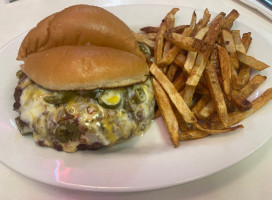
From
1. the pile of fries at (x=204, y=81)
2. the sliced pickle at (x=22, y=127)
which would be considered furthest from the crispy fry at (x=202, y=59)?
the sliced pickle at (x=22, y=127)

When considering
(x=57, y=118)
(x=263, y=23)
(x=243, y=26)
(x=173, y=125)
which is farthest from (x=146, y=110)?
(x=263, y=23)

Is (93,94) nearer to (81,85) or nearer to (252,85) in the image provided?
(81,85)

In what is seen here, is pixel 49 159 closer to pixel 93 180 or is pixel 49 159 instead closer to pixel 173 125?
pixel 93 180

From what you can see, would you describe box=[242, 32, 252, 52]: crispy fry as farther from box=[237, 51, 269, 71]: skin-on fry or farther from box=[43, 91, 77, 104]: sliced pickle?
box=[43, 91, 77, 104]: sliced pickle

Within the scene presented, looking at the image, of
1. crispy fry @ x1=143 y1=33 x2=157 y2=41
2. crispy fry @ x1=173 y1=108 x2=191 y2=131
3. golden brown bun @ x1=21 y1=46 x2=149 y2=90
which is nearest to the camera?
golden brown bun @ x1=21 y1=46 x2=149 y2=90

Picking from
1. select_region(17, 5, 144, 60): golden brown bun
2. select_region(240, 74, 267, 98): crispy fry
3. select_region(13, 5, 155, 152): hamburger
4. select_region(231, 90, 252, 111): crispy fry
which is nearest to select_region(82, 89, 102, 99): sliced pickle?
select_region(13, 5, 155, 152): hamburger

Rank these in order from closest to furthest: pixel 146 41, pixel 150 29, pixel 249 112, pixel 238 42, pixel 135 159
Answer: pixel 135 159 → pixel 249 112 → pixel 238 42 → pixel 146 41 → pixel 150 29

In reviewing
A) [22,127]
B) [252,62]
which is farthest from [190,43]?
[22,127]
